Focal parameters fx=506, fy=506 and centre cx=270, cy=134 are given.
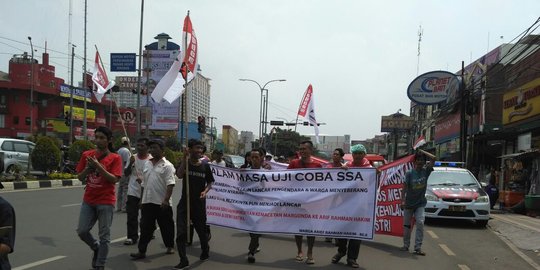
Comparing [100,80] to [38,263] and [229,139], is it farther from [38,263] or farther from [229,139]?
[229,139]

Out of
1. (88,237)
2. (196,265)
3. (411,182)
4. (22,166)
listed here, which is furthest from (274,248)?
(22,166)

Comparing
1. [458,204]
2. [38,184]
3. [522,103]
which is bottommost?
[38,184]

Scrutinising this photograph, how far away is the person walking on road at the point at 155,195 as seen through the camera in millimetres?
6902

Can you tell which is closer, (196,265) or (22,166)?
(196,265)

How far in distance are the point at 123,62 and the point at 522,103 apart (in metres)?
21.3

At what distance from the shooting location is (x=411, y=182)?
854 cm

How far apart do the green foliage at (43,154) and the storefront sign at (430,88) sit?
15985mm

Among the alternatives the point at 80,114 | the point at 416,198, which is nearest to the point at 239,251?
the point at 416,198

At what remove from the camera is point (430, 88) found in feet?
76.1

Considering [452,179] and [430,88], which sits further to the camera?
[430,88]

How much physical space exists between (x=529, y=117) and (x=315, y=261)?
1564 centimetres

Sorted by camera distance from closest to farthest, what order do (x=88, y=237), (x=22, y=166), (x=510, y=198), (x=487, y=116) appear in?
(x=88, y=237) → (x=510, y=198) → (x=22, y=166) → (x=487, y=116)

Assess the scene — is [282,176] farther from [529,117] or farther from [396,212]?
[529,117]

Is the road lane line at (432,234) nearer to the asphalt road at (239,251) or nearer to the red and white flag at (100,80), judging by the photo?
the asphalt road at (239,251)
